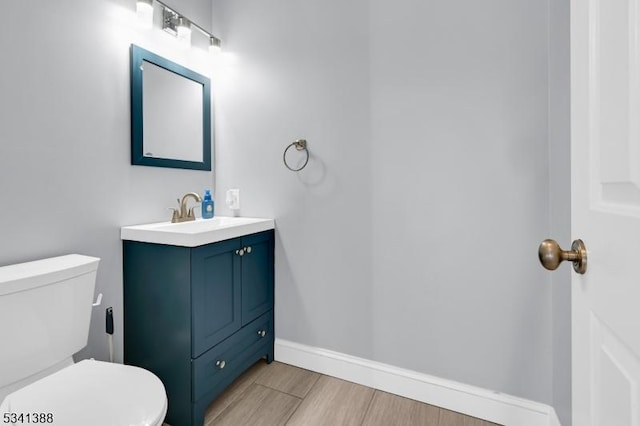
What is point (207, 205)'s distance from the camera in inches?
80.3

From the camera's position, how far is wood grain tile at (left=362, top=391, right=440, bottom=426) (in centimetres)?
147

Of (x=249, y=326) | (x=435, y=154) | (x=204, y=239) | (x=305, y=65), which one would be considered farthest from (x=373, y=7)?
(x=249, y=326)

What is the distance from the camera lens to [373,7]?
168 centimetres

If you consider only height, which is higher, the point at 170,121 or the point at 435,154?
the point at 170,121

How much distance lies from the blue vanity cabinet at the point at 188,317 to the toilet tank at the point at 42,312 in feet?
0.89

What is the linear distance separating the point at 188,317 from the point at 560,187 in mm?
1661

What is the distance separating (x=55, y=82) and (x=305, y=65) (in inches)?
48.1

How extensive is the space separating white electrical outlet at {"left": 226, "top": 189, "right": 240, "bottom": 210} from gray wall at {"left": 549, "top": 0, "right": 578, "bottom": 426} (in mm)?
1736

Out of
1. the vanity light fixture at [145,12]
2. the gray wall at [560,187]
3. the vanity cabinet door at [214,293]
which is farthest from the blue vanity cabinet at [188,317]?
the gray wall at [560,187]

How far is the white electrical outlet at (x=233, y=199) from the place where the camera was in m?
2.11

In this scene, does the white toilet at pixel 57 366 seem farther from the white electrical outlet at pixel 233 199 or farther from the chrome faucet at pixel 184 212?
the white electrical outlet at pixel 233 199
